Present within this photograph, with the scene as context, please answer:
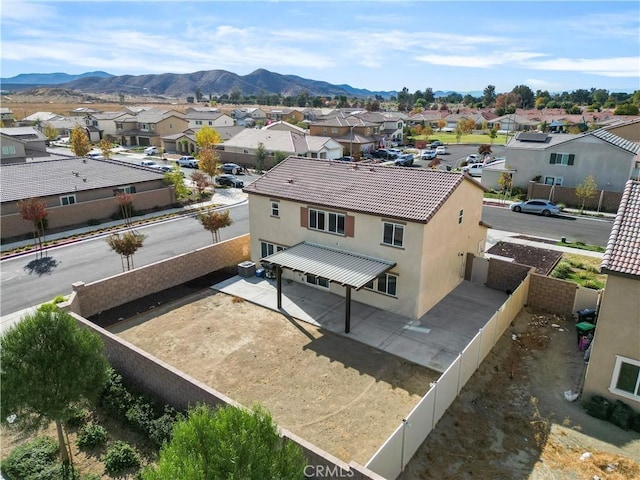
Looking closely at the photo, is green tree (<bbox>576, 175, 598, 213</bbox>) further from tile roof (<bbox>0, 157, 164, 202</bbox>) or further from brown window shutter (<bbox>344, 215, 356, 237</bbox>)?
tile roof (<bbox>0, 157, 164, 202</bbox>)

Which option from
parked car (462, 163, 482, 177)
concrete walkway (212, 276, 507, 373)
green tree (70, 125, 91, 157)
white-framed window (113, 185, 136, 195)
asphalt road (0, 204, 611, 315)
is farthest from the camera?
green tree (70, 125, 91, 157)

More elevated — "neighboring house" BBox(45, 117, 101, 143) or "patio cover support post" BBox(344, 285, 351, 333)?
"neighboring house" BBox(45, 117, 101, 143)

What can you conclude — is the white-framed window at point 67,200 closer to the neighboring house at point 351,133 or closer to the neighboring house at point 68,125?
the neighboring house at point 351,133

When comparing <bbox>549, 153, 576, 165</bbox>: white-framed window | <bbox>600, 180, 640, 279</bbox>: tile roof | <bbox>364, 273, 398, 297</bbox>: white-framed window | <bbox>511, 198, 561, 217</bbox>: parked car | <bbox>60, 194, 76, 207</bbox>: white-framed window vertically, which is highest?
<bbox>600, 180, 640, 279</bbox>: tile roof

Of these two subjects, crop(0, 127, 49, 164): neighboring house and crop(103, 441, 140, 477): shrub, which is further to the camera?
crop(0, 127, 49, 164): neighboring house

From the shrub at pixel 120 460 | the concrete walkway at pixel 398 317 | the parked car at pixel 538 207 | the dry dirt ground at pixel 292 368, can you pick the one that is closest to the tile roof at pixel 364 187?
the concrete walkway at pixel 398 317

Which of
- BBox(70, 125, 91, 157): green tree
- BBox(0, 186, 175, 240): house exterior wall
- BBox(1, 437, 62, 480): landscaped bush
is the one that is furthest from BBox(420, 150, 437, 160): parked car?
BBox(1, 437, 62, 480): landscaped bush
